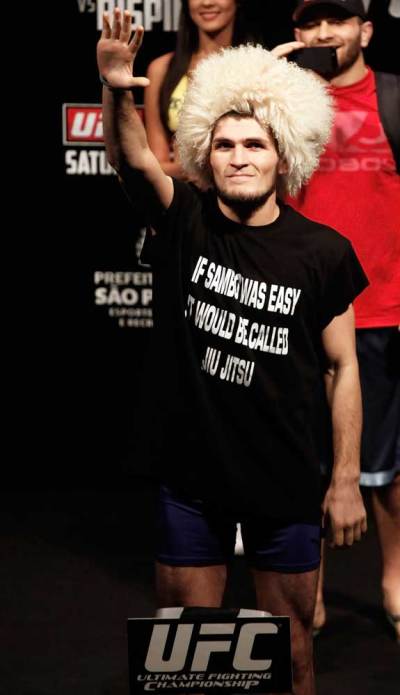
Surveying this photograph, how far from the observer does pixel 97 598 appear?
14.3 ft

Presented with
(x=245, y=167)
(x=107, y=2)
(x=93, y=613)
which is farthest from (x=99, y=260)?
(x=245, y=167)

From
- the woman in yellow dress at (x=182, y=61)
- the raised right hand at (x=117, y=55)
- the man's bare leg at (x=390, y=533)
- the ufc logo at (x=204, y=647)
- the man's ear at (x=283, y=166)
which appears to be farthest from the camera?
the woman in yellow dress at (x=182, y=61)

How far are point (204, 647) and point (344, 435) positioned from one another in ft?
2.14

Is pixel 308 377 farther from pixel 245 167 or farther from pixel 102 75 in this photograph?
pixel 102 75

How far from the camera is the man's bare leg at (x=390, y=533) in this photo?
4082 mm

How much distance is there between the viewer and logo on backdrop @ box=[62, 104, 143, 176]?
17.7 ft

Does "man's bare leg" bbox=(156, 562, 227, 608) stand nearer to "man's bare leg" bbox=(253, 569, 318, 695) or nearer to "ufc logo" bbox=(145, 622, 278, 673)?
"man's bare leg" bbox=(253, 569, 318, 695)

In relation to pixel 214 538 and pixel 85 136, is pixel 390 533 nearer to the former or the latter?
pixel 214 538

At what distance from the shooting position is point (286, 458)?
2.80 meters

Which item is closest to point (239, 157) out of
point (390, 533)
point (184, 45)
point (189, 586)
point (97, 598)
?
point (189, 586)

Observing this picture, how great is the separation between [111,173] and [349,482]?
2.88 meters

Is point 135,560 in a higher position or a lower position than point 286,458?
lower

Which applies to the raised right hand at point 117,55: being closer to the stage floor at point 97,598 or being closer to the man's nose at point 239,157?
the man's nose at point 239,157

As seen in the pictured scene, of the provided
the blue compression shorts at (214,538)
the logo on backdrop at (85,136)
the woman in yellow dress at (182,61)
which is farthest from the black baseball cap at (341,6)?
the blue compression shorts at (214,538)
